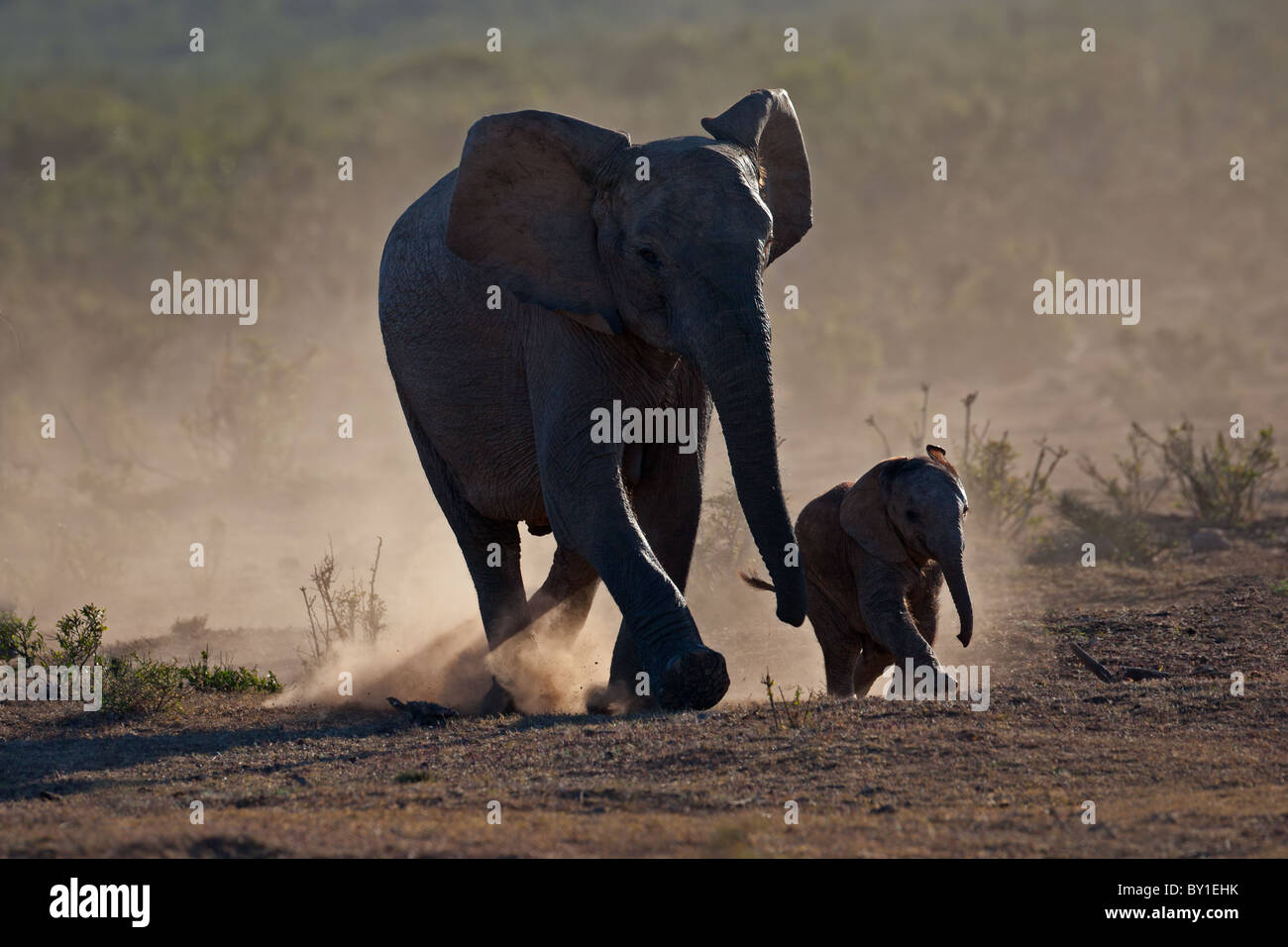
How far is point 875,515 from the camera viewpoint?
927 centimetres

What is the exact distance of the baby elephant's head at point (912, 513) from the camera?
352 inches

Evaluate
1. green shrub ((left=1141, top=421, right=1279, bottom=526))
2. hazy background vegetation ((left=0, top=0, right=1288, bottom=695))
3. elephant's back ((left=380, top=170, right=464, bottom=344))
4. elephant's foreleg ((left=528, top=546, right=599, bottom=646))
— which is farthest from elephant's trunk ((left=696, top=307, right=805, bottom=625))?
green shrub ((left=1141, top=421, right=1279, bottom=526))

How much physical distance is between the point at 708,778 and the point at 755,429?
1.72 m

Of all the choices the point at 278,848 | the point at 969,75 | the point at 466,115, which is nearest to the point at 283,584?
the point at 278,848

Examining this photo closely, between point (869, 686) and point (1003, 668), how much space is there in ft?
2.60

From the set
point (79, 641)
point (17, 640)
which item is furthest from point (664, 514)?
point (17, 640)

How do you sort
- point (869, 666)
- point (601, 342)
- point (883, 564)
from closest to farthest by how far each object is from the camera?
point (601, 342)
point (883, 564)
point (869, 666)

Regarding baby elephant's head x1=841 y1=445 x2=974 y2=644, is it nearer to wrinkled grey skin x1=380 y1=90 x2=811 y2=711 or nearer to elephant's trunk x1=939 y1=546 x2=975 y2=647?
elephant's trunk x1=939 y1=546 x2=975 y2=647

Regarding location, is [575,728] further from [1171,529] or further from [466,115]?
[466,115]

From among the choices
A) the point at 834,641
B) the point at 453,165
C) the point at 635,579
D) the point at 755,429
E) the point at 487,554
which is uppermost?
the point at 453,165

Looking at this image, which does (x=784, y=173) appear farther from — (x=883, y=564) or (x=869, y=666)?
(x=869, y=666)

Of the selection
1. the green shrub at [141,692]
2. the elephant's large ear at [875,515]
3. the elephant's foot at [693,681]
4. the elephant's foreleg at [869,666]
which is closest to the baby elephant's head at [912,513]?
the elephant's large ear at [875,515]

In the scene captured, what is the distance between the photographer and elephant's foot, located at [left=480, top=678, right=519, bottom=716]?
9.34 metres

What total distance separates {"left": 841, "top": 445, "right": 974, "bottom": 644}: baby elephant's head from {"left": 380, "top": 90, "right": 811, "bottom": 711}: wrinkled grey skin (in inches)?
36.9
